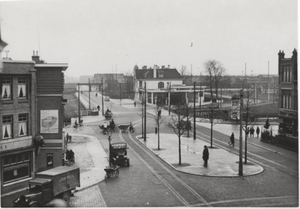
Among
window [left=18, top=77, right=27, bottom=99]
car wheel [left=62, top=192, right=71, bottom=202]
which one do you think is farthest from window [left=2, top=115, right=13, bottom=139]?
car wheel [left=62, top=192, right=71, bottom=202]

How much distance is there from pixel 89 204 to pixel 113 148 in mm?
10857

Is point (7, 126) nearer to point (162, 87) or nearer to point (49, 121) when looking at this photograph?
point (49, 121)

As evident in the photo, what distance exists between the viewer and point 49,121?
85.4ft

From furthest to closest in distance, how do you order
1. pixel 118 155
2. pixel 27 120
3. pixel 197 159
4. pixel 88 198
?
pixel 197 159
pixel 118 155
pixel 27 120
pixel 88 198

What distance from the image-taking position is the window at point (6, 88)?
23.2 metres

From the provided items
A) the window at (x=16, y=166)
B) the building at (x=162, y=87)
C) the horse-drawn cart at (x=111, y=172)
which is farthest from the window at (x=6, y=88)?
the building at (x=162, y=87)

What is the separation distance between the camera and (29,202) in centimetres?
1844

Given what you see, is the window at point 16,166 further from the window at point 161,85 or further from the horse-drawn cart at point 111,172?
the window at point 161,85

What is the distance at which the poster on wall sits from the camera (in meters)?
25.8

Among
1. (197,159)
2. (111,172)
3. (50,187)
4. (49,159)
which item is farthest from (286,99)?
(50,187)

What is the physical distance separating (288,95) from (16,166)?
28.4 m

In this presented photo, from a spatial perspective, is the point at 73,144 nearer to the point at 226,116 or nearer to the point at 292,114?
the point at 292,114

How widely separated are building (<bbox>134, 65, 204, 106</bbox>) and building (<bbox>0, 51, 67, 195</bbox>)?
6011cm

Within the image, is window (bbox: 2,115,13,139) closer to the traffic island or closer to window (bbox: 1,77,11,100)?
window (bbox: 1,77,11,100)
